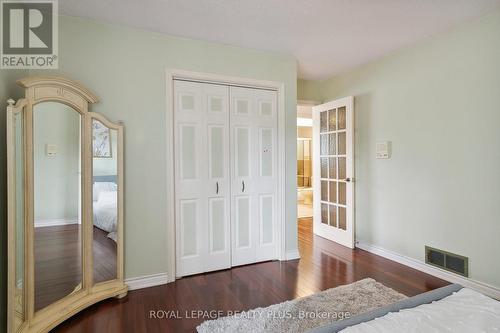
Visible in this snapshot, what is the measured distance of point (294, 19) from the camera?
98.3 inches

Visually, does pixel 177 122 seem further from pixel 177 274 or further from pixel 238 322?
pixel 238 322

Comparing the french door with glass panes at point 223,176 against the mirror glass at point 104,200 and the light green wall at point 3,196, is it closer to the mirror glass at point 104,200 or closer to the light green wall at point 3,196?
the mirror glass at point 104,200

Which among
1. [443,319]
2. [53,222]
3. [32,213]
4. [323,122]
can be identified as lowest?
[443,319]

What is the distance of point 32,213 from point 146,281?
3.97 feet

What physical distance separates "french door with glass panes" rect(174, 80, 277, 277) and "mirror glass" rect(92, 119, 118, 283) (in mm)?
597

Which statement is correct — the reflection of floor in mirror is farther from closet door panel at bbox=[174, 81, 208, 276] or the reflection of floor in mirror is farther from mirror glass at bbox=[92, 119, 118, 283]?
closet door panel at bbox=[174, 81, 208, 276]

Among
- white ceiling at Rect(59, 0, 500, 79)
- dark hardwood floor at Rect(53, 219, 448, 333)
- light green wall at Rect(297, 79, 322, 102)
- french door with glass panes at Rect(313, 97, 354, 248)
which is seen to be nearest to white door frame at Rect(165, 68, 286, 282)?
dark hardwood floor at Rect(53, 219, 448, 333)

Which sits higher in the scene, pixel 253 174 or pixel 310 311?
pixel 253 174

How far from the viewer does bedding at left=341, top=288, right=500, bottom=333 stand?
Result: 1.02 m

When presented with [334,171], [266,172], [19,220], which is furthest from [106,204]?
[334,171]

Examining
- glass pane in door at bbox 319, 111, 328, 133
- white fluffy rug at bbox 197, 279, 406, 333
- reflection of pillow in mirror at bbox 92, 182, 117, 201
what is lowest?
white fluffy rug at bbox 197, 279, 406, 333

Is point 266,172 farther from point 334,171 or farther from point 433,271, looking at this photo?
→ point 433,271

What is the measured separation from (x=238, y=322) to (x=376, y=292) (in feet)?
4.28

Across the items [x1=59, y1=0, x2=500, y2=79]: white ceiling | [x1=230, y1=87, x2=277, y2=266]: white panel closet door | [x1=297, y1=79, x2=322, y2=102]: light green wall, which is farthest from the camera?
[x1=297, y1=79, x2=322, y2=102]: light green wall
